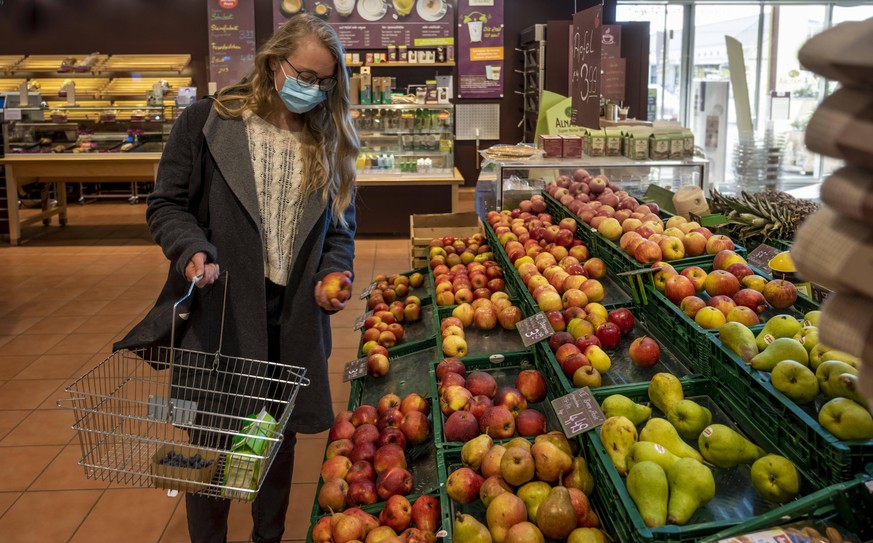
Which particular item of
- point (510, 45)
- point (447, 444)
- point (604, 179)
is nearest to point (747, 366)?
point (447, 444)

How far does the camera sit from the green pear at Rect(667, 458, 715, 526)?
1.52m

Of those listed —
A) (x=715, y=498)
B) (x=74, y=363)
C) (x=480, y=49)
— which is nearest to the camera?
(x=715, y=498)

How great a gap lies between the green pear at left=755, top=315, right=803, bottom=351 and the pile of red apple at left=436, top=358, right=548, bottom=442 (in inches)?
24.3

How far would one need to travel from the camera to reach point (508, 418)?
2156mm

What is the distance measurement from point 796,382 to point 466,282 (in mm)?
1962

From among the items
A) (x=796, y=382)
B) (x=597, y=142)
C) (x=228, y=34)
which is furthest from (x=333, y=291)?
(x=228, y=34)

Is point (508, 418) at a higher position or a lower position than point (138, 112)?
lower

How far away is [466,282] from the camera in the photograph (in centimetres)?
348

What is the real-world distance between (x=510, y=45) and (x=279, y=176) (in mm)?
10344

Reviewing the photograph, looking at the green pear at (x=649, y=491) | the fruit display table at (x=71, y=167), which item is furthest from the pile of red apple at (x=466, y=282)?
the fruit display table at (x=71, y=167)

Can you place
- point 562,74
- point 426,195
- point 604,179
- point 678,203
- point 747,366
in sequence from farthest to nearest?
point 562,74, point 426,195, point 604,179, point 678,203, point 747,366

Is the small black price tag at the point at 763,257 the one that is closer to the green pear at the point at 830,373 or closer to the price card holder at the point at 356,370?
the green pear at the point at 830,373

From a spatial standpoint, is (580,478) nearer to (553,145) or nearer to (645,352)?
(645,352)

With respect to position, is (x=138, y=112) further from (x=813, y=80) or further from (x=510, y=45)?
(x=813, y=80)
